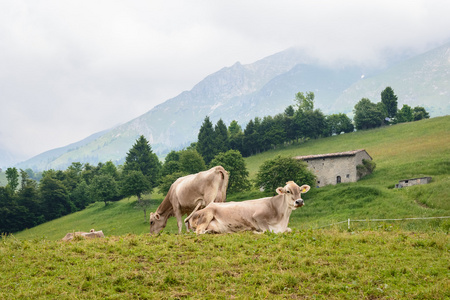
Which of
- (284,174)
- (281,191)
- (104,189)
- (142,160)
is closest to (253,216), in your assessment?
(281,191)

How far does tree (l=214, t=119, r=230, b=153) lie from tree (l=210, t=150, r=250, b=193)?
127 feet

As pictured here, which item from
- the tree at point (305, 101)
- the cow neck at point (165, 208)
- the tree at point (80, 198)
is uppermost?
the tree at point (305, 101)

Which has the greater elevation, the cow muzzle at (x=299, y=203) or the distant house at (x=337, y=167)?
the cow muzzle at (x=299, y=203)

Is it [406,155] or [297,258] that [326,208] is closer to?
[406,155]

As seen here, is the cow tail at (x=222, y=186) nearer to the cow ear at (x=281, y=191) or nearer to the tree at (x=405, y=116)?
the cow ear at (x=281, y=191)

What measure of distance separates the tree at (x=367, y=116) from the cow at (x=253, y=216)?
10600cm

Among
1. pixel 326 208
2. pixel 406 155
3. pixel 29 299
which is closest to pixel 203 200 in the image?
pixel 29 299

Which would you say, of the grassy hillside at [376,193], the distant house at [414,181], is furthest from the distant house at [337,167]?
the distant house at [414,181]

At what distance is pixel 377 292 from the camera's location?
810cm

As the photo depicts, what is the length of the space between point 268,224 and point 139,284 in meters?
6.98

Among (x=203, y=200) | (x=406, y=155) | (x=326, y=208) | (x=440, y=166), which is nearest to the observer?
(x=203, y=200)

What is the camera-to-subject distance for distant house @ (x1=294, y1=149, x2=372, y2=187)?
217ft

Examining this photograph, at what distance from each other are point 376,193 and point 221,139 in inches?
2918

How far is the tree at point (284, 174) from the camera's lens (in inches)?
2424
